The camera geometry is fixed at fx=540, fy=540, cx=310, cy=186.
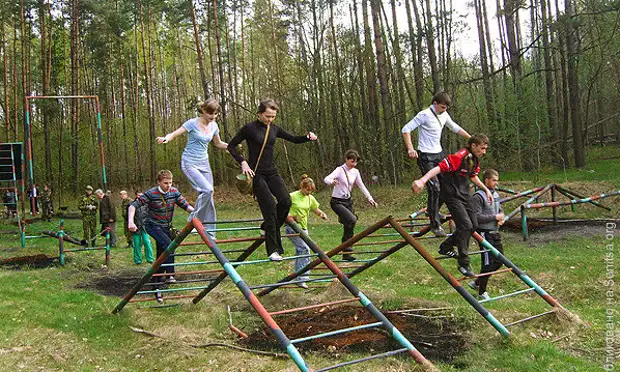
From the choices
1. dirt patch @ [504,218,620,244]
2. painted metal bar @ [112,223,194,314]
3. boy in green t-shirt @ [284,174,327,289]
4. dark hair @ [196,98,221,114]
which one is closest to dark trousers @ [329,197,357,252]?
boy in green t-shirt @ [284,174,327,289]

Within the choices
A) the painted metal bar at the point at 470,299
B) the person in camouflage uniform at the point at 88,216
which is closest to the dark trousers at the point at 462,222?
the painted metal bar at the point at 470,299

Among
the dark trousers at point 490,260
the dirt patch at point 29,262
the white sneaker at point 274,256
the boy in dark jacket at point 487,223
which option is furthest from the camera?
the dirt patch at point 29,262

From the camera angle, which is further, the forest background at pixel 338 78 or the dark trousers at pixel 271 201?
the forest background at pixel 338 78

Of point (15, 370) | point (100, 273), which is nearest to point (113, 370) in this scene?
point (15, 370)

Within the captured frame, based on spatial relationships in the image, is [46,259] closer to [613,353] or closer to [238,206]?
[613,353]

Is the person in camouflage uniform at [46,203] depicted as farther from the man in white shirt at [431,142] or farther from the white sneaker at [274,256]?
the man in white shirt at [431,142]

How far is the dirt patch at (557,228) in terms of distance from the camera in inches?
422

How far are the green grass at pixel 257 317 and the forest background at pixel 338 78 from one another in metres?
10.6

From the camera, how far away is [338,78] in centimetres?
2442

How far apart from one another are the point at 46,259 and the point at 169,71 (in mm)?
32600

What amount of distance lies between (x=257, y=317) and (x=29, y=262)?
6440mm

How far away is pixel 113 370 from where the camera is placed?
4992 millimetres

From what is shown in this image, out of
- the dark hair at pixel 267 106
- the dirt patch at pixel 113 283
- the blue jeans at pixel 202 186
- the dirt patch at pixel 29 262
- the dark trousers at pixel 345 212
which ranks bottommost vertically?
the dirt patch at pixel 113 283

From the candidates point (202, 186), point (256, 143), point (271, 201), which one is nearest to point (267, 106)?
point (256, 143)
